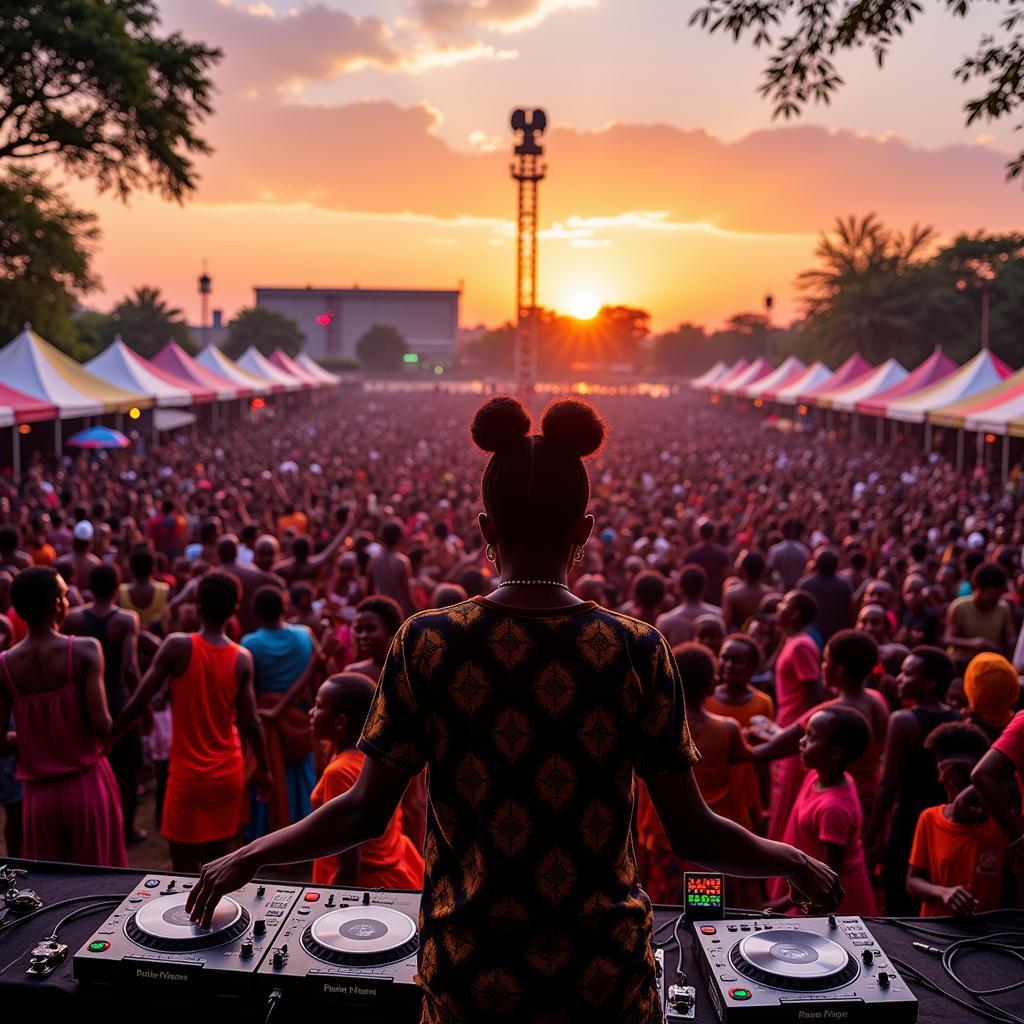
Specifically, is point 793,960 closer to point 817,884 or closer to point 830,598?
point 817,884

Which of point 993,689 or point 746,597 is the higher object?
point 993,689

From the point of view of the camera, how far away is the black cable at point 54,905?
239 centimetres

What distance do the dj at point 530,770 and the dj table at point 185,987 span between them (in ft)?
1.49

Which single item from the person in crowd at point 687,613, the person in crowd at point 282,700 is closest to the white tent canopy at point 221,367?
the person in crowd at point 687,613

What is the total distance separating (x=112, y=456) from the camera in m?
22.1

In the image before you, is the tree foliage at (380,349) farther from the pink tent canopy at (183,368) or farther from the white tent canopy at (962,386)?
the white tent canopy at (962,386)

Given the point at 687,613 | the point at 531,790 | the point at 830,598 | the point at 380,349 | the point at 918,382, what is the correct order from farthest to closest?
the point at 380,349 → the point at 918,382 → the point at 830,598 → the point at 687,613 → the point at 531,790

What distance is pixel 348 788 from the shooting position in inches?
121

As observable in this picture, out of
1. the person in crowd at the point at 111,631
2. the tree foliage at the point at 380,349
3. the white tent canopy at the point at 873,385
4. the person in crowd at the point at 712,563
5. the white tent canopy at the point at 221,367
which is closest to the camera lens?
the person in crowd at the point at 111,631

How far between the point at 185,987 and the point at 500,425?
4.39 ft

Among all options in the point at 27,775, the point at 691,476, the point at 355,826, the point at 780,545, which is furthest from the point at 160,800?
the point at 691,476

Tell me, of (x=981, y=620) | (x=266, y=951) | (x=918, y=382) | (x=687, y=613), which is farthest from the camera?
(x=918, y=382)

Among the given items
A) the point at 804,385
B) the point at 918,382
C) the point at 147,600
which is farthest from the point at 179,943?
the point at 804,385

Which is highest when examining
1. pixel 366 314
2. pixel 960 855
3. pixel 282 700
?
pixel 366 314
